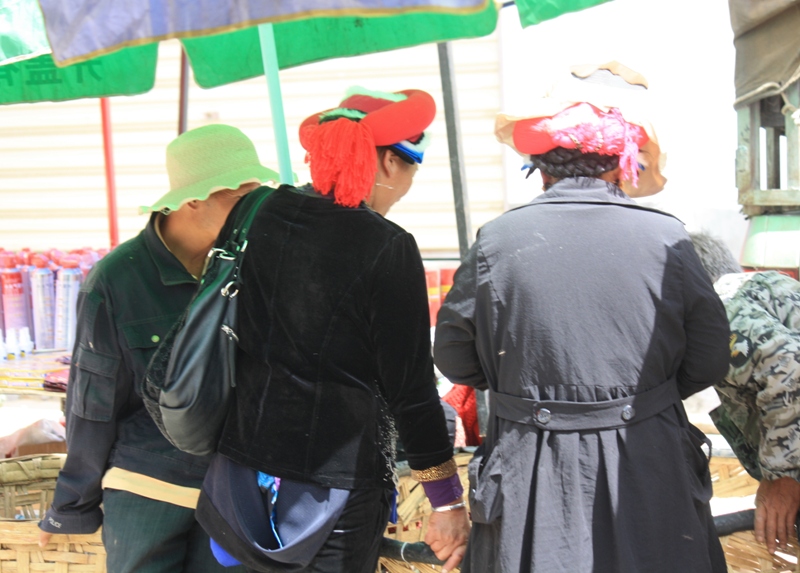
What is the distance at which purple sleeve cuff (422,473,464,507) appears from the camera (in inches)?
71.5

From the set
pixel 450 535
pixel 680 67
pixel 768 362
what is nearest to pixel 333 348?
pixel 450 535

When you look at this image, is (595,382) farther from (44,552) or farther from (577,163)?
(44,552)

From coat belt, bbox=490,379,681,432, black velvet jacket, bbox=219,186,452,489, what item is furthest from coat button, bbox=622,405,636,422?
black velvet jacket, bbox=219,186,452,489

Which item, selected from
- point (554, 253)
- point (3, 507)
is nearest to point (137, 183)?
point (3, 507)

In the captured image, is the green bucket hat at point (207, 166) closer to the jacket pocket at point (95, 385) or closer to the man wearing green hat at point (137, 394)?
the man wearing green hat at point (137, 394)

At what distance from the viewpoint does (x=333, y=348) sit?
1.72 m

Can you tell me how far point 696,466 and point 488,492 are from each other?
451mm

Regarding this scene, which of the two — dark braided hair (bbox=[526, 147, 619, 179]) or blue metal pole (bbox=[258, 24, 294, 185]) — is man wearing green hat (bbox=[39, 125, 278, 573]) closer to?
blue metal pole (bbox=[258, 24, 294, 185])

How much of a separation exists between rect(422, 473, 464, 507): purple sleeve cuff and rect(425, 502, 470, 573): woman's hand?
36 millimetres

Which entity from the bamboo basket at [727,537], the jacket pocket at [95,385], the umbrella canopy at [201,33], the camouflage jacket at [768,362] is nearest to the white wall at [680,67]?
the umbrella canopy at [201,33]

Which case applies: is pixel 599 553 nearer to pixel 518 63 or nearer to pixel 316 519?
pixel 316 519

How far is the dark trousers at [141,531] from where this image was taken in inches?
82.6

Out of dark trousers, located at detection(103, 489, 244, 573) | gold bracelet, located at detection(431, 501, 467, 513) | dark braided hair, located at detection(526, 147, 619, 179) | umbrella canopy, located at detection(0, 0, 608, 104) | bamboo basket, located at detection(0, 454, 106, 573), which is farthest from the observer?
bamboo basket, located at detection(0, 454, 106, 573)

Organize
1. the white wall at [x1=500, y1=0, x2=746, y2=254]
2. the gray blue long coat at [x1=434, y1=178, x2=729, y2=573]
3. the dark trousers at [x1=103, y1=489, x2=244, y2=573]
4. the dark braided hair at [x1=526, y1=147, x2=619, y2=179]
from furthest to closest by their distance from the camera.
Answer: the white wall at [x1=500, y1=0, x2=746, y2=254]
the dark trousers at [x1=103, y1=489, x2=244, y2=573]
the dark braided hair at [x1=526, y1=147, x2=619, y2=179]
the gray blue long coat at [x1=434, y1=178, x2=729, y2=573]
